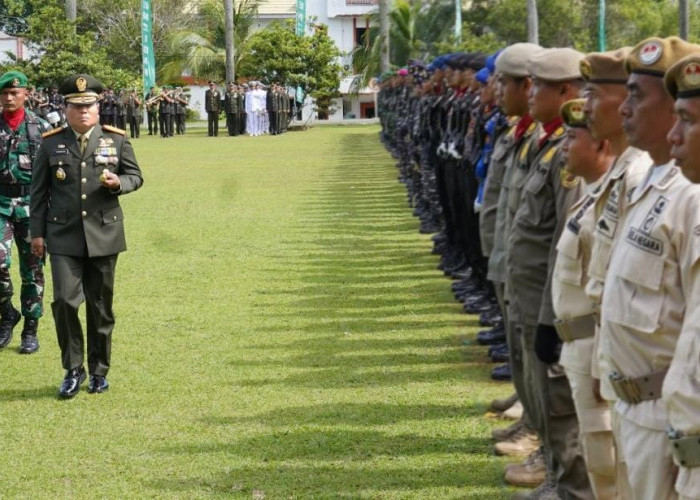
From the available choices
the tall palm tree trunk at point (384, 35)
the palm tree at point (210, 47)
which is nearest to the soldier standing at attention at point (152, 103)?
the palm tree at point (210, 47)

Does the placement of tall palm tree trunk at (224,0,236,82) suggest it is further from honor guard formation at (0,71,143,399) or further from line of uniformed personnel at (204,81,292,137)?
honor guard formation at (0,71,143,399)

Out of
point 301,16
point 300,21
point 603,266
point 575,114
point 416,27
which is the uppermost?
point 301,16

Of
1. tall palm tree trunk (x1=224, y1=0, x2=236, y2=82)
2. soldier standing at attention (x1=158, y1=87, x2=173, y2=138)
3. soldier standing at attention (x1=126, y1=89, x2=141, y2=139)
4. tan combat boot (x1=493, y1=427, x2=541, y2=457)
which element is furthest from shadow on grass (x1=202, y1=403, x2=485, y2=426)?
tall palm tree trunk (x1=224, y1=0, x2=236, y2=82)

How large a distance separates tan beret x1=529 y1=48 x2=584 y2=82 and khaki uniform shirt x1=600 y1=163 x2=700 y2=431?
1.83m

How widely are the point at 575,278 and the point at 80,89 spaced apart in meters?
4.43

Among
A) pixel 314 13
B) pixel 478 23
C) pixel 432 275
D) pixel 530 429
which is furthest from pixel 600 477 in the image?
pixel 314 13

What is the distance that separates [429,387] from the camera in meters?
7.96

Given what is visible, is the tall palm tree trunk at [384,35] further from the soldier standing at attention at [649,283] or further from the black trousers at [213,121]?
the soldier standing at attention at [649,283]

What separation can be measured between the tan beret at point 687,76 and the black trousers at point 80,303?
5446mm

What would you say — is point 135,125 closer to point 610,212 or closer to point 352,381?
point 352,381

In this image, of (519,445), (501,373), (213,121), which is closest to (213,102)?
(213,121)

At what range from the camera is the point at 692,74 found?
3.14 meters

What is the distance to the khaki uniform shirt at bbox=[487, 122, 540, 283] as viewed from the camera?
583cm

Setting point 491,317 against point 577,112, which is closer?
point 577,112
